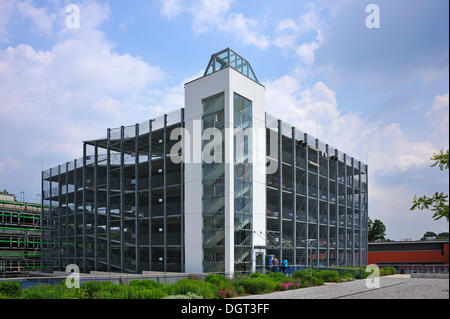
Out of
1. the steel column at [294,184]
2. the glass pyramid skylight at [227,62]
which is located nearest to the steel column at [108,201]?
the glass pyramid skylight at [227,62]

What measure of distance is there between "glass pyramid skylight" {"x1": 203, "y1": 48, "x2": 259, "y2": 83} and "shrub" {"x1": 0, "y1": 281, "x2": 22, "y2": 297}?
19.8 m

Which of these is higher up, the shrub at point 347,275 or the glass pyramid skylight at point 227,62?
the glass pyramid skylight at point 227,62

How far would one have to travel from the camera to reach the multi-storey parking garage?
29.3m

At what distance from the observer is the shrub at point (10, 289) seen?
49.0 ft

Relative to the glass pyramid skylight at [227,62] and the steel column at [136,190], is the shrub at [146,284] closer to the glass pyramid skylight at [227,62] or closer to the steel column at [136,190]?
the glass pyramid skylight at [227,62]

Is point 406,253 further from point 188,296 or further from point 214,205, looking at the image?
point 188,296

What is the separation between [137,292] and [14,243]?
158 ft

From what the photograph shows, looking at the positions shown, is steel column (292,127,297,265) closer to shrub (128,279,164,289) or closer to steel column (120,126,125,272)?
steel column (120,126,125,272)

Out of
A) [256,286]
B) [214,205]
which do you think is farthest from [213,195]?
[256,286]

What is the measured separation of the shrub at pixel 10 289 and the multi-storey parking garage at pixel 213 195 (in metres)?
14.7

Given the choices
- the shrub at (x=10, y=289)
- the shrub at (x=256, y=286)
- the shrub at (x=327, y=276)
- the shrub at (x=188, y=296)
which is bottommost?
the shrub at (x=327, y=276)

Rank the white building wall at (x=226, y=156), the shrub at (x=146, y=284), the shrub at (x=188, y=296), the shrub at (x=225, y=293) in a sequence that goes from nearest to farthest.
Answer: the shrub at (x=188, y=296) → the shrub at (x=146, y=284) → the shrub at (x=225, y=293) → the white building wall at (x=226, y=156)

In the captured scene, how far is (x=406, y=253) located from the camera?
182ft
